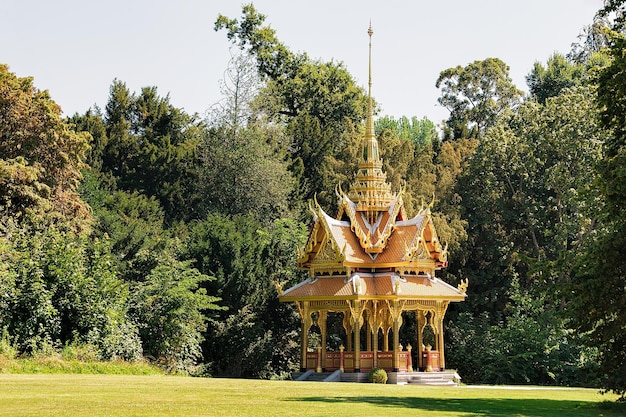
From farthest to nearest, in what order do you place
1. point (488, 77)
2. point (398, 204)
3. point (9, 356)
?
point (488, 77)
point (398, 204)
point (9, 356)

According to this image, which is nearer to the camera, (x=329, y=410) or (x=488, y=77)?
(x=329, y=410)

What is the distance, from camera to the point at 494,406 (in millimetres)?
22562

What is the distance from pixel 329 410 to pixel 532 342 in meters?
27.6

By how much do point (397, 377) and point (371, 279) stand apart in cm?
387

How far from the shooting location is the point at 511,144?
175 ft

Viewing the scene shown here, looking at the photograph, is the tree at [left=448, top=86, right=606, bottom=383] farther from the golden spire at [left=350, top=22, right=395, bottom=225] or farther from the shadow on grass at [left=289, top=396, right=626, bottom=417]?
the shadow on grass at [left=289, top=396, right=626, bottom=417]

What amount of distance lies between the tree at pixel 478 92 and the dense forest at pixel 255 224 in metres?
7.44

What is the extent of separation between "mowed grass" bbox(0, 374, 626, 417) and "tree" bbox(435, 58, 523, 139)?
51.9 m

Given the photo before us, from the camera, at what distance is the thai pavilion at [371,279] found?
3756 cm

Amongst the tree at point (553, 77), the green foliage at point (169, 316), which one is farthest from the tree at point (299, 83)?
the green foliage at point (169, 316)

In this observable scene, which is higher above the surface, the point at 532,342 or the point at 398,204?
the point at 398,204

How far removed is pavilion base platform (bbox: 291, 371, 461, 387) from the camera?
36.9 m

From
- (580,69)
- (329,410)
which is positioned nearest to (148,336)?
(329,410)

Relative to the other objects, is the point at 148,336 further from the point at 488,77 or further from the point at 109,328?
the point at 488,77
